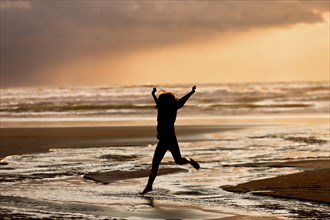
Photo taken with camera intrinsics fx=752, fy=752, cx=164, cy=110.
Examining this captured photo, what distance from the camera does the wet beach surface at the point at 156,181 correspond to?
1109 centimetres

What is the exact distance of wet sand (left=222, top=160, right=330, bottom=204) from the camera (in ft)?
40.8

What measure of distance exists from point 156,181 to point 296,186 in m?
2.88

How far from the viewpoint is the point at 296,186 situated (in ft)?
44.2

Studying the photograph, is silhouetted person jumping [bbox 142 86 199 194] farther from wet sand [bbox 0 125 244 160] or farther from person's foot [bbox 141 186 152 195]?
wet sand [bbox 0 125 244 160]

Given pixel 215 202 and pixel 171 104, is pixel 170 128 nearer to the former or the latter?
pixel 171 104

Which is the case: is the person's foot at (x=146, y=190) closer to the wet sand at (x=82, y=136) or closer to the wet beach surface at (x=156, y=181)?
the wet beach surface at (x=156, y=181)

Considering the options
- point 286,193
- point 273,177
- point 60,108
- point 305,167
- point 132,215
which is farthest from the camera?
point 60,108

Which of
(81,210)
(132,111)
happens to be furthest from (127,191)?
(132,111)

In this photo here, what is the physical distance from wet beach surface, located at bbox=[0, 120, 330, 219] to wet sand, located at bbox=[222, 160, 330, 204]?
0.86 feet

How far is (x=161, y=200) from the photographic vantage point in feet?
40.3

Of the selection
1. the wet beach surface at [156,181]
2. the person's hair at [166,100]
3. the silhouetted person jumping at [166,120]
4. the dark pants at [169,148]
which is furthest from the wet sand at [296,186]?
the person's hair at [166,100]

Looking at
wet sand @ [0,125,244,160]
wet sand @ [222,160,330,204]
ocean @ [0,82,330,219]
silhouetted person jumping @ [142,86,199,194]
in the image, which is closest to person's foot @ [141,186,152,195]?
silhouetted person jumping @ [142,86,199,194]

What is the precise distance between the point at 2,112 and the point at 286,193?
4209 cm

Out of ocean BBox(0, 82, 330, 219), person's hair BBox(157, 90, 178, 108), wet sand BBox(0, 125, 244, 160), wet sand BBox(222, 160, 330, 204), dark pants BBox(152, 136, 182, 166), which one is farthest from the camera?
wet sand BBox(0, 125, 244, 160)
